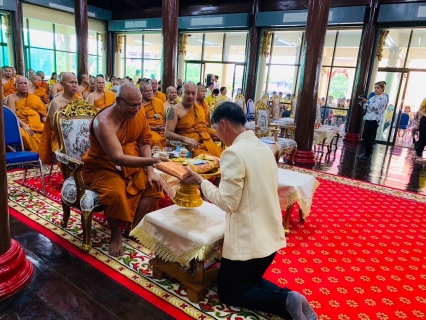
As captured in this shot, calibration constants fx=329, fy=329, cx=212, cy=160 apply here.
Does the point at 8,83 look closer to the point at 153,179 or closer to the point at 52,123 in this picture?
the point at 52,123

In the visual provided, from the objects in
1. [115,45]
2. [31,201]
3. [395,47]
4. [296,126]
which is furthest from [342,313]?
[115,45]

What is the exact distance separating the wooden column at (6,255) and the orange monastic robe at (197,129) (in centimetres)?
219

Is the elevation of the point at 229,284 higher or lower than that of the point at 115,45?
lower

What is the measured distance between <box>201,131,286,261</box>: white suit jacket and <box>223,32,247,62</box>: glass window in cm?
1004

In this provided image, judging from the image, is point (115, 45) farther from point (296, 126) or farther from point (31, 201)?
point (31, 201)

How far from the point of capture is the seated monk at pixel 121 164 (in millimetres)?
2305

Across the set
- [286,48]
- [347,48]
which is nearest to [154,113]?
[347,48]

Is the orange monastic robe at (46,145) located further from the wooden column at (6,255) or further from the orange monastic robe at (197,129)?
the wooden column at (6,255)

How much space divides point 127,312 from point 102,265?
54 centimetres

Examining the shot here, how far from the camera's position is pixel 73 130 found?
2746 millimetres

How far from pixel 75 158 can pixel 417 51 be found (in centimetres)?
898

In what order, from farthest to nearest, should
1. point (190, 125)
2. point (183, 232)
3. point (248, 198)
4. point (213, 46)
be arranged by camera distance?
point (213, 46) < point (190, 125) < point (183, 232) < point (248, 198)

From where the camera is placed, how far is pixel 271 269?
7.69ft

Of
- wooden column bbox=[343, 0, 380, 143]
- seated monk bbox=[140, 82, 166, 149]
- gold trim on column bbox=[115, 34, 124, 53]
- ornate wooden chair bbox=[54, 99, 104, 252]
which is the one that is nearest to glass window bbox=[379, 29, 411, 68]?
wooden column bbox=[343, 0, 380, 143]
